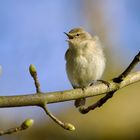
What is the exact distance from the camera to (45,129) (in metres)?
10.7

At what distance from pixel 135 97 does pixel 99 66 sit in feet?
17.9

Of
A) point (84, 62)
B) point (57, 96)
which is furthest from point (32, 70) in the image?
point (84, 62)

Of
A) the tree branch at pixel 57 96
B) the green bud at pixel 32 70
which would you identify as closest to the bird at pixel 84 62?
the tree branch at pixel 57 96

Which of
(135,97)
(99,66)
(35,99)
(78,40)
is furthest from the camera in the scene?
(135,97)

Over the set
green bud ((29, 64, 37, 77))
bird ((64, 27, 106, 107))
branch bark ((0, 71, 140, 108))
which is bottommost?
branch bark ((0, 71, 140, 108))

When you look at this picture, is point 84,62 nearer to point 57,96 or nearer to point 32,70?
point 32,70

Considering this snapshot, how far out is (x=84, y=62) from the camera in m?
6.20

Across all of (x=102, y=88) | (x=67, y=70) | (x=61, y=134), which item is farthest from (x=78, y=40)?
(x=61, y=134)

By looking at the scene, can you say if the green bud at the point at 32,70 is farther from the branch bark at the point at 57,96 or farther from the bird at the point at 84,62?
the bird at the point at 84,62

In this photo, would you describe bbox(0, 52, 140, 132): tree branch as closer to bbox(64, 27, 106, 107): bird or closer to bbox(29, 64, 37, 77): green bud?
bbox(29, 64, 37, 77): green bud

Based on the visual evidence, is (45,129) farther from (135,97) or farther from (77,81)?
(77,81)

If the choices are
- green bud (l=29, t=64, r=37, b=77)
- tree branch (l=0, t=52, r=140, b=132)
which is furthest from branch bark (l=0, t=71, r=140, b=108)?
green bud (l=29, t=64, r=37, b=77)

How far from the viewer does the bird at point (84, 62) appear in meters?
6.20

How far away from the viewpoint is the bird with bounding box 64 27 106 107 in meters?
6.20
